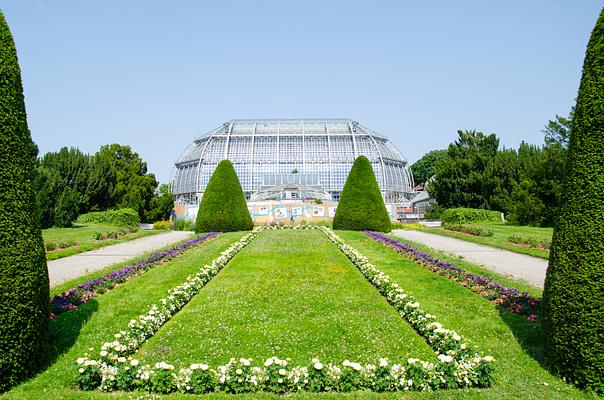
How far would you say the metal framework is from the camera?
5675cm

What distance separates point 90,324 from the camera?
7.73 metres

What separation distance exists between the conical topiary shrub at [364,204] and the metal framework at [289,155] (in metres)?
31.1

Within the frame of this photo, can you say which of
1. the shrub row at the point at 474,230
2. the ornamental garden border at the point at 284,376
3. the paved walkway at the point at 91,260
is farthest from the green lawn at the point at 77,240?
the shrub row at the point at 474,230

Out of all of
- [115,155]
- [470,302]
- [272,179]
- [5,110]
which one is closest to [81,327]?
[5,110]

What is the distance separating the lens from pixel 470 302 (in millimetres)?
9070

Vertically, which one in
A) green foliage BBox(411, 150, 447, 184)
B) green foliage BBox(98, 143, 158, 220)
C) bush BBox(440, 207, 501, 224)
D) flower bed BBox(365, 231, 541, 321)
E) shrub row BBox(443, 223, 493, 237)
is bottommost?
flower bed BBox(365, 231, 541, 321)

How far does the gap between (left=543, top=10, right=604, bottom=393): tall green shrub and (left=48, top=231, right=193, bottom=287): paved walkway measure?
35.5ft

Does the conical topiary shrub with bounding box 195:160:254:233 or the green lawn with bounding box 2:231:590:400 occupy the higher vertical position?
the conical topiary shrub with bounding box 195:160:254:233

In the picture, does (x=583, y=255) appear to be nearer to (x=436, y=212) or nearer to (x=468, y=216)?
(x=468, y=216)

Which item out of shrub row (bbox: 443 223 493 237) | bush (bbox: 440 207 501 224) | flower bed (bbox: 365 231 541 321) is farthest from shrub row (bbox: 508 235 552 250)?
bush (bbox: 440 207 501 224)

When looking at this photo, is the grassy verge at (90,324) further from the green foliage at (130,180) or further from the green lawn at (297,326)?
the green foliage at (130,180)

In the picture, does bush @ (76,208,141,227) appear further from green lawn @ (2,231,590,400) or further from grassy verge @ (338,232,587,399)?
grassy verge @ (338,232,587,399)

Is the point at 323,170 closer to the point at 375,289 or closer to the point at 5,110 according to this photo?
the point at 375,289

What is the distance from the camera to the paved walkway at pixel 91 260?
13078 mm
